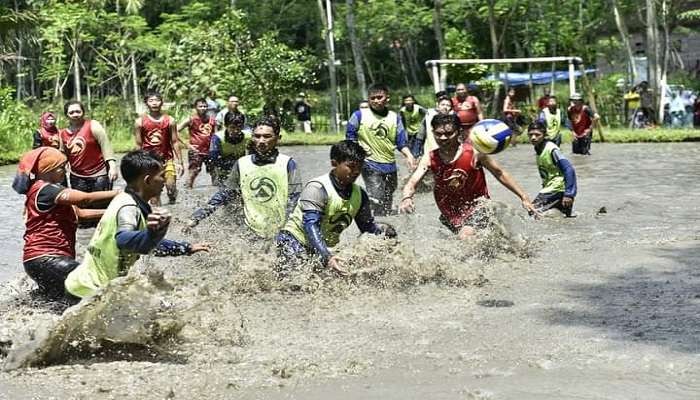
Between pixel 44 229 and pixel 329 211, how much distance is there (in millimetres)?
1967

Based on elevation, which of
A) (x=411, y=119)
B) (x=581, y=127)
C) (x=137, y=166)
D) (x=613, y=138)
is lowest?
(x=613, y=138)

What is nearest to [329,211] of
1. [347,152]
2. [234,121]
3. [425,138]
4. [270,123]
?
[347,152]

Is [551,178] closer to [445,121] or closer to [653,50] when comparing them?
[445,121]

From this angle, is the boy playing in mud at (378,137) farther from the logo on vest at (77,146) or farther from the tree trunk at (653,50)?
the tree trunk at (653,50)

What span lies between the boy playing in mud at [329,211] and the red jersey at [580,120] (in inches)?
509

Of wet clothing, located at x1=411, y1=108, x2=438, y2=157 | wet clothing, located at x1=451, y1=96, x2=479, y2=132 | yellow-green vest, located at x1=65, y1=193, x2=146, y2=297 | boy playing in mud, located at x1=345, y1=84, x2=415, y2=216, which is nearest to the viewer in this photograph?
yellow-green vest, located at x1=65, y1=193, x2=146, y2=297

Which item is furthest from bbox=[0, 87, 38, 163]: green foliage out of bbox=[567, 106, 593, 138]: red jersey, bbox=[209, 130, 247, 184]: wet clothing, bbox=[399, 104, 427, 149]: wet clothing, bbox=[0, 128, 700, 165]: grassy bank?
bbox=[209, 130, 247, 184]: wet clothing

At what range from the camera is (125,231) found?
5.63 meters

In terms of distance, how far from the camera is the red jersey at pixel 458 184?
8.92 meters

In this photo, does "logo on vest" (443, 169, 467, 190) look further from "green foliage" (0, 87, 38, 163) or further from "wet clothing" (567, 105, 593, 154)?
"green foliage" (0, 87, 38, 163)

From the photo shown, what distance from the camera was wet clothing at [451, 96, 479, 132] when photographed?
1603cm

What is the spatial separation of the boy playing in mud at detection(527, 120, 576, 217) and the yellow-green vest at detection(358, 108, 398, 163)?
1.56 metres

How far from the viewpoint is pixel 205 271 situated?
8.88 metres

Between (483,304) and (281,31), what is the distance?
111ft
